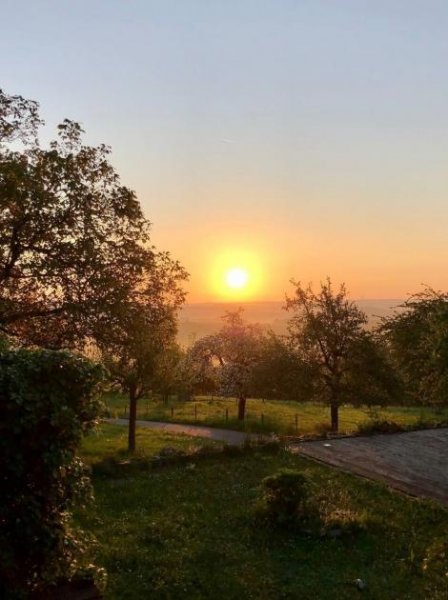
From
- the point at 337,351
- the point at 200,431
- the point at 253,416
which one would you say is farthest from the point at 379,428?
the point at 253,416

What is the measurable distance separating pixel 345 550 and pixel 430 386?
11606 mm

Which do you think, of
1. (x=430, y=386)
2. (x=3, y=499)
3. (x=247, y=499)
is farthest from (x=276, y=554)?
(x=430, y=386)

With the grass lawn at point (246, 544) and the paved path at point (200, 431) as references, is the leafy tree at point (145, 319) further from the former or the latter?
the paved path at point (200, 431)

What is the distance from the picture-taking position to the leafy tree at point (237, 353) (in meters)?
48.6

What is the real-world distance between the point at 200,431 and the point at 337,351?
45.1ft

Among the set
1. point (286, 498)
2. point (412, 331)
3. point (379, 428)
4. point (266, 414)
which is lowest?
point (266, 414)

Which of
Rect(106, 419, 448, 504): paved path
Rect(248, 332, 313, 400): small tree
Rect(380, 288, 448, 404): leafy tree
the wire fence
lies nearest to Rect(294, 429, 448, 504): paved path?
Rect(106, 419, 448, 504): paved path

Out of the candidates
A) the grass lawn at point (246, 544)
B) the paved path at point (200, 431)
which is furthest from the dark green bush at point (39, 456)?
the paved path at point (200, 431)

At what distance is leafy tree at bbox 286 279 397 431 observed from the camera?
37188mm

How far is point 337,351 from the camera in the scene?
3884cm

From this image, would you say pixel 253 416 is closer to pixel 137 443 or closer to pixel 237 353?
pixel 237 353

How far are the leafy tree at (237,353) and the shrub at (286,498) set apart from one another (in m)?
28.7

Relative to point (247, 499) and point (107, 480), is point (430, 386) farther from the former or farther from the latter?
point (107, 480)

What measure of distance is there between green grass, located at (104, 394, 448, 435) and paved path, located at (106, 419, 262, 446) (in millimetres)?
1290
